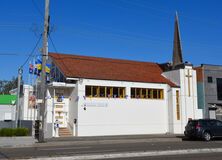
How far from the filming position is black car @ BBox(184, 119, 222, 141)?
90.5 feet

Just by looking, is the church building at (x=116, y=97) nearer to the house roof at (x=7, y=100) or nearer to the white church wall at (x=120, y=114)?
the white church wall at (x=120, y=114)

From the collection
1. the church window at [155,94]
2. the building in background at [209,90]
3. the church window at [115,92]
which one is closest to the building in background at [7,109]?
the church window at [115,92]

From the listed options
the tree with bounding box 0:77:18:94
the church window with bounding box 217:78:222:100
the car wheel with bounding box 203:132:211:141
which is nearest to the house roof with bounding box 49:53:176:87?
the church window with bounding box 217:78:222:100

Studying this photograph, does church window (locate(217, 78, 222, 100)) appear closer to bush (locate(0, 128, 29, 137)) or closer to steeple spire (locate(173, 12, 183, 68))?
steeple spire (locate(173, 12, 183, 68))

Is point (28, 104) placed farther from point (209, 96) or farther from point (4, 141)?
point (209, 96)

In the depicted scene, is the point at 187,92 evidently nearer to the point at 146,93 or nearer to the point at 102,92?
the point at 146,93

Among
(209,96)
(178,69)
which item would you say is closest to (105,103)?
(178,69)

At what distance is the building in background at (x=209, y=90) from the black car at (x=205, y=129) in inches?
460

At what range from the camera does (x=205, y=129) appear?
1090 inches

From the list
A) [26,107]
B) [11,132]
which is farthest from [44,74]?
[26,107]

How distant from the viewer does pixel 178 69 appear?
38.8m

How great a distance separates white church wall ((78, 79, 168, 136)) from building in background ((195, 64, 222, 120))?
5.03 metres

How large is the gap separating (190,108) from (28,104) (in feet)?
54.5

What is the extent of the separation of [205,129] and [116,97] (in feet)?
32.5
